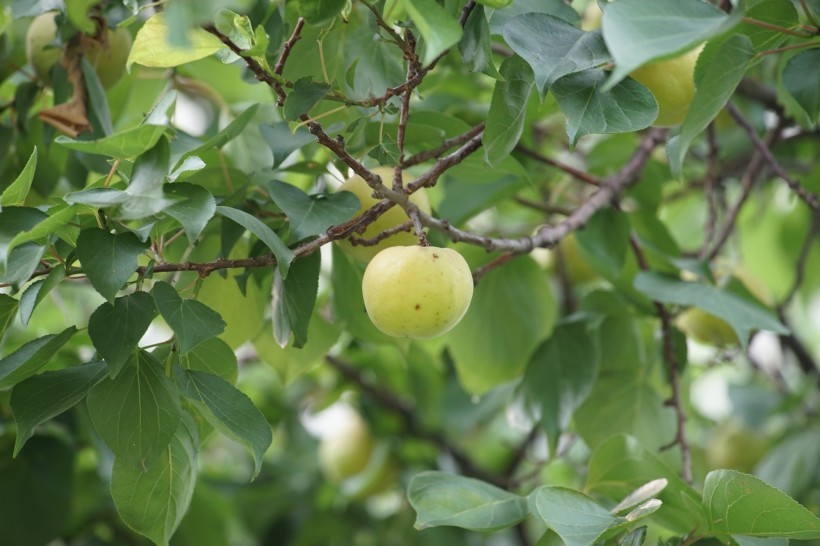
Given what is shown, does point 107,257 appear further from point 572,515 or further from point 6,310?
point 572,515

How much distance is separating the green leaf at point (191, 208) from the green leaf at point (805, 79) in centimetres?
48

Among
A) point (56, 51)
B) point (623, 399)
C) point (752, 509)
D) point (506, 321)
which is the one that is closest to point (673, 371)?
point (623, 399)

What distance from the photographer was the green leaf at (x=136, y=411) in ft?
2.13

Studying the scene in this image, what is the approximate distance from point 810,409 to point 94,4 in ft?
4.23

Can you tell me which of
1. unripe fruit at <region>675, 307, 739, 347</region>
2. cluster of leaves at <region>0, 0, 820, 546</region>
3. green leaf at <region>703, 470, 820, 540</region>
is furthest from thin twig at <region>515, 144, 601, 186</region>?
green leaf at <region>703, 470, 820, 540</region>

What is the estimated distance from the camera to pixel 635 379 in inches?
44.3

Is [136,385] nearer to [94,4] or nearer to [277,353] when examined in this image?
[277,353]

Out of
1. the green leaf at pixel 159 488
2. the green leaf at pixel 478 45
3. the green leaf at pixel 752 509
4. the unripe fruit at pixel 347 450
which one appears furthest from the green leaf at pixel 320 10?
the unripe fruit at pixel 347 450

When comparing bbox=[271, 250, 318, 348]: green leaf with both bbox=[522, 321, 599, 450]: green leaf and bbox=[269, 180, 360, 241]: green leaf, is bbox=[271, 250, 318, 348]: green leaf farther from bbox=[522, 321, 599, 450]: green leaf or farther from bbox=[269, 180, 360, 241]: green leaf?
bbox=[522, 321, 599, 450]: green leaf

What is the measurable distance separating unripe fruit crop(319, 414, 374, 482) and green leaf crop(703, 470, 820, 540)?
1.09 meters

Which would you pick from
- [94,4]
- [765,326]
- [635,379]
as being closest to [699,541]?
[765,326]

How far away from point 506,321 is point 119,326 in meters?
0.63

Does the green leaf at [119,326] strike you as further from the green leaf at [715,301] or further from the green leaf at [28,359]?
the green leaf at [715,301]

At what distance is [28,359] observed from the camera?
634 mm
